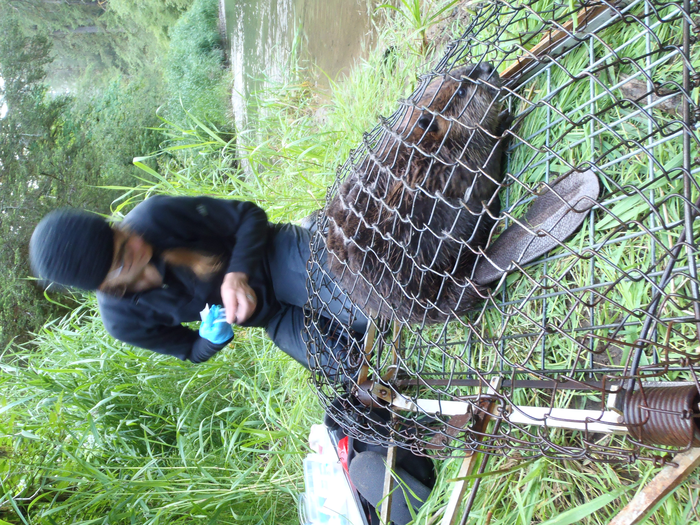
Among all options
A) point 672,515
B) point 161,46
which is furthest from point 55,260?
point 161,46

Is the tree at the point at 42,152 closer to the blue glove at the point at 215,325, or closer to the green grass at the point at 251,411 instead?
the green grass at the point at 251,411

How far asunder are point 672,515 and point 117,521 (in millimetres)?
2926

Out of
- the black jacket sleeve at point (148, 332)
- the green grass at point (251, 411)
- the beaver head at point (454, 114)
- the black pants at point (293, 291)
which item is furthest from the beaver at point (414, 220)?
the black jacket sleeve at point (148, 332)

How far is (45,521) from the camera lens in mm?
2494

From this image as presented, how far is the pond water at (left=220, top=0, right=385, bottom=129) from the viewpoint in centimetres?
434

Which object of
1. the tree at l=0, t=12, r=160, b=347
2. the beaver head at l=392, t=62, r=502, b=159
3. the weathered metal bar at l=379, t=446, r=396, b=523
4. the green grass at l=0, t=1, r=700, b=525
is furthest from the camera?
the tree at l=0, t=12, r=160, b=347

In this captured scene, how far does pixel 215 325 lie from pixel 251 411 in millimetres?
1660

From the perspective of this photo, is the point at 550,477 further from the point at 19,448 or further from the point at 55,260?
the point at 19,448

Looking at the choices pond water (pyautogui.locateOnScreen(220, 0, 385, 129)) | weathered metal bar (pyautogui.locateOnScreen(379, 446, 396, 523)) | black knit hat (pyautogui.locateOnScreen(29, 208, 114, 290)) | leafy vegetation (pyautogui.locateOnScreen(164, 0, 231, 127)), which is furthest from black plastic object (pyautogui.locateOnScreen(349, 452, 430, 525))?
leafy vegetation (pyautogui.locateOnScreen(164, 0, 231, 127))

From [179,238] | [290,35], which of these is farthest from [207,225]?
[290,35]

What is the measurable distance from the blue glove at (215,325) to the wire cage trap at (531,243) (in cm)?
55

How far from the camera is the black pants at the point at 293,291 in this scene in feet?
7.50

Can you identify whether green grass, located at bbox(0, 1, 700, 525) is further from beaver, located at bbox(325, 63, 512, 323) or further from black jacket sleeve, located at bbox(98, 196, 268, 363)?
black jacket sleeve, located at bbox(98, 196, 268, 363)

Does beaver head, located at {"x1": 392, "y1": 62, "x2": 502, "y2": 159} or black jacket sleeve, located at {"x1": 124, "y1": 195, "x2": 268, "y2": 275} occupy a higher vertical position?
beaver head, located at {"x1": 392, "y1": 62, "x2": 502, "y2": 159}
